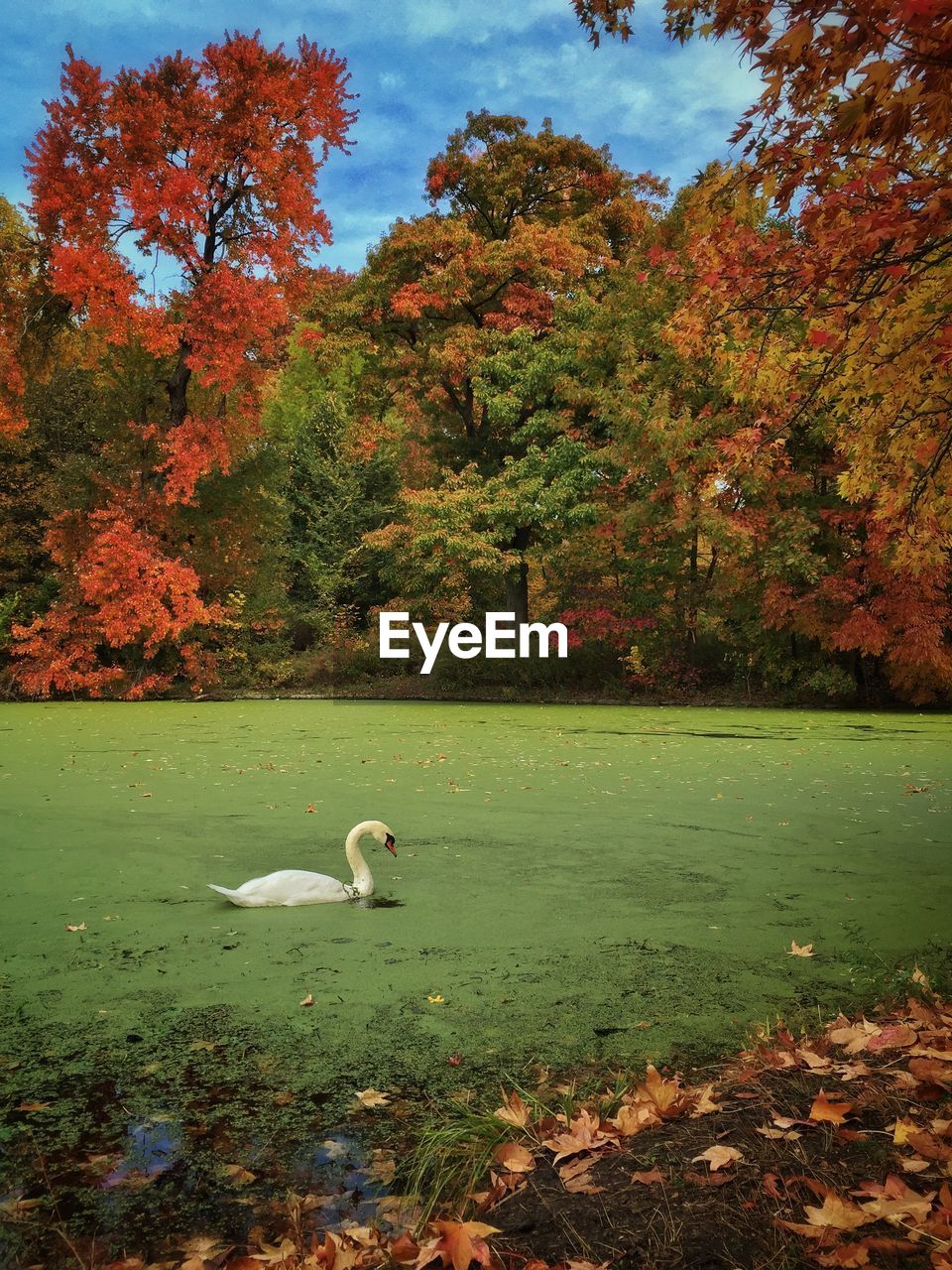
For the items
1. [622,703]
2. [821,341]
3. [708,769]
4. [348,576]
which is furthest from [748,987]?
[348,576]

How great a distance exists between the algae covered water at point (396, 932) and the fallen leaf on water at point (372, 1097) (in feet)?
0.09

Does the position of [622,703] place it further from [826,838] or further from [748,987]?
[748,987]

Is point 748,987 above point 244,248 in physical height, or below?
below

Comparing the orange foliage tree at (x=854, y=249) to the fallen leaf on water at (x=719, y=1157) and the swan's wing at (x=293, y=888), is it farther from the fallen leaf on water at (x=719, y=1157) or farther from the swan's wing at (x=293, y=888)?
the swan's wing at (x=293, y=888)

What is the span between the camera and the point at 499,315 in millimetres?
16125

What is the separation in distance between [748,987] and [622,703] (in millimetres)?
12653

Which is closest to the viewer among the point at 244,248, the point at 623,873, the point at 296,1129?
the point at 296,1129

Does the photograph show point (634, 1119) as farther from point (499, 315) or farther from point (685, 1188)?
point (499, 315)

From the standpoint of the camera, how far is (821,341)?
361 centimetres

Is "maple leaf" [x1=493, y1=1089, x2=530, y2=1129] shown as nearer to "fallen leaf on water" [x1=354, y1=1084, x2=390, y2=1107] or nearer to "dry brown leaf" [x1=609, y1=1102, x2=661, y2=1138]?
"dry brown leaf" [x1=609, y1=1102, x2=661, y2=1138]

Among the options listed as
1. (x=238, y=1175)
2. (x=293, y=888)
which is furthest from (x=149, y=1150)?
(x=293, y=888)

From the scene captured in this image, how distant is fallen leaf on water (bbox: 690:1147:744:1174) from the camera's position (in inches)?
77.3

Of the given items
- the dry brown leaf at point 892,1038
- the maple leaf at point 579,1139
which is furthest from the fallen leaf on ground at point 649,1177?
the dry brown leaf at point 892,1038

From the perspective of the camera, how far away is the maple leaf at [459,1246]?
174 centimetres
